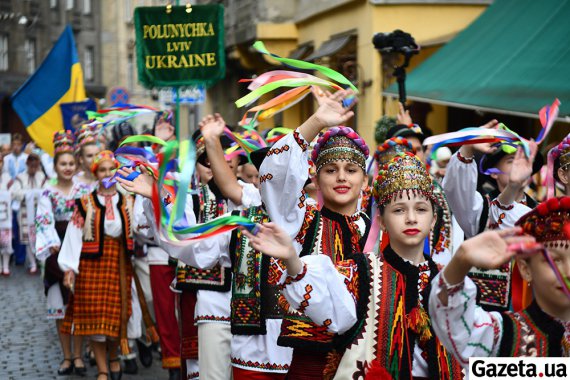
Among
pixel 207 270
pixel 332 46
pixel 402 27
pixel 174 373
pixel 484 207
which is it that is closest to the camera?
pixel 484 207

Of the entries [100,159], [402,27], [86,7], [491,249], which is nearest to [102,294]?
[100,159]

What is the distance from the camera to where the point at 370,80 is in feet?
57.6

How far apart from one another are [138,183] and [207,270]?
3.21 feet

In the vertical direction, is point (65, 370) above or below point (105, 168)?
below

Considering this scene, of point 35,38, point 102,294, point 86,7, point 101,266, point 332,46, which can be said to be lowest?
point 102,294

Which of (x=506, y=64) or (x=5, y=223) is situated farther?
(x=5, y=223)

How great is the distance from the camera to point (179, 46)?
12.6 meters

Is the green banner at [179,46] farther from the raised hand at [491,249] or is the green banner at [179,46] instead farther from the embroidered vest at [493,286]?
the raised hand at [491,249]

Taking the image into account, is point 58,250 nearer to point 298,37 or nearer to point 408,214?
point 408,214

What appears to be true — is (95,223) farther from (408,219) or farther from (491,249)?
(491,249)

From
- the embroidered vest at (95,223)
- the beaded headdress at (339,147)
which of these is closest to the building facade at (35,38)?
the embroidered vest at (95,223)

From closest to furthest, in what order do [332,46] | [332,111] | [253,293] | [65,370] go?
[332,111]
[253,293]
[65,370]
[332,46]

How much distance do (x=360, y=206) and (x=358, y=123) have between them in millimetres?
12698

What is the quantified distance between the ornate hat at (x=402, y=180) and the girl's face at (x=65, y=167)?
5.67 meters
